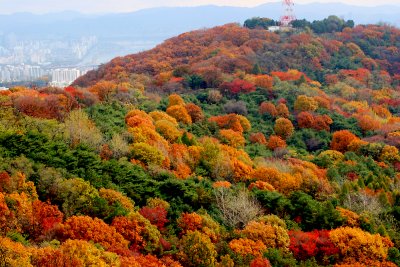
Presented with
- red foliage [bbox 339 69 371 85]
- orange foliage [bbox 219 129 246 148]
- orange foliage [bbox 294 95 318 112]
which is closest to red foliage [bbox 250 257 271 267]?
orange foliage [bbox 219 129 246 148]

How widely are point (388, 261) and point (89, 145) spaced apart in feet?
45.9

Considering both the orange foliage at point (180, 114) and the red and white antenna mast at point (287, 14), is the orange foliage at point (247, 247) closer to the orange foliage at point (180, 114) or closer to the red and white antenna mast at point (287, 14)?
the orange foliage at point (180, 114)

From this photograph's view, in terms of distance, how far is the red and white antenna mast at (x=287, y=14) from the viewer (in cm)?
7056

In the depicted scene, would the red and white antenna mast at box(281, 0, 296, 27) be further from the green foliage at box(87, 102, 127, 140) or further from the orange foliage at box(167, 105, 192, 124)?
the green foliage at box(87, 102, 127, 140)

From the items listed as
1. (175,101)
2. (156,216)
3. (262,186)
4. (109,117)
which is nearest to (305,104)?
(175,101)

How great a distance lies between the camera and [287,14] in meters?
76.5

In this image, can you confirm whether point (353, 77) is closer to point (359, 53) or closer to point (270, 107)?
point (359, 53)

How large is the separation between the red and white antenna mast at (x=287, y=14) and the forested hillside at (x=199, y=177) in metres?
24.3

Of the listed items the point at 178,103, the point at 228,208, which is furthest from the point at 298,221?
the point at 178,103

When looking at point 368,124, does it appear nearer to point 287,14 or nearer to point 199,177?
point 199,177

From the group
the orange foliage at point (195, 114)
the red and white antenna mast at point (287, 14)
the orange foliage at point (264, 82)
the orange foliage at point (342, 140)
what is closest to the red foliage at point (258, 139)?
the orange foliage at point (195, 114)

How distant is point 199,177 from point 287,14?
2238 inches

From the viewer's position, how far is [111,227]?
1675 cm

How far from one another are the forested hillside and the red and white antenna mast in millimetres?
24319
